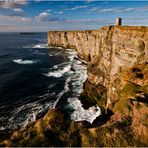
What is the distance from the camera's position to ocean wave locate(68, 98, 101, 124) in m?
41.0

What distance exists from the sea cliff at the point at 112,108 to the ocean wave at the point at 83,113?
6.82 ft

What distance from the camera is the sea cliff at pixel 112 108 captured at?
12867 millimetres

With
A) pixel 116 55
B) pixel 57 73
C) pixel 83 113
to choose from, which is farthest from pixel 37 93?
pixel 116 55

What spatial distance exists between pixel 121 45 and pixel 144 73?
21.0 metres

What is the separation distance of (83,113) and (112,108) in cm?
2217

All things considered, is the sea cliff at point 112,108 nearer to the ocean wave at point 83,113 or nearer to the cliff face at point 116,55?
the cliff face at point 116,55

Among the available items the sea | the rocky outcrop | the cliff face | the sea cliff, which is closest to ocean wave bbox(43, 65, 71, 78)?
the sea

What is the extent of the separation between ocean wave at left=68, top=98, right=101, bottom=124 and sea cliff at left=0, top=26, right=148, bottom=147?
208 cm

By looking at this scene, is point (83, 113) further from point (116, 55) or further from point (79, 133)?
point (79, 133)


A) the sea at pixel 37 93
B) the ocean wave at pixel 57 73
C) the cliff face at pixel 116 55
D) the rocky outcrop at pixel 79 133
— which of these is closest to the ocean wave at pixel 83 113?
the sea at pixel 37 93

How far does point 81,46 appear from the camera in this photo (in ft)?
365

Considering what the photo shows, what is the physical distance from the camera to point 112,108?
21.9 meters

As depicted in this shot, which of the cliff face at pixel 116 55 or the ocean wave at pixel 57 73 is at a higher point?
the cliff face at pixel 116 55

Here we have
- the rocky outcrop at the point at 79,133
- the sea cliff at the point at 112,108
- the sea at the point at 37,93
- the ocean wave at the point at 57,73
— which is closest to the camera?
the rocky outcrop at the point at 79,133
